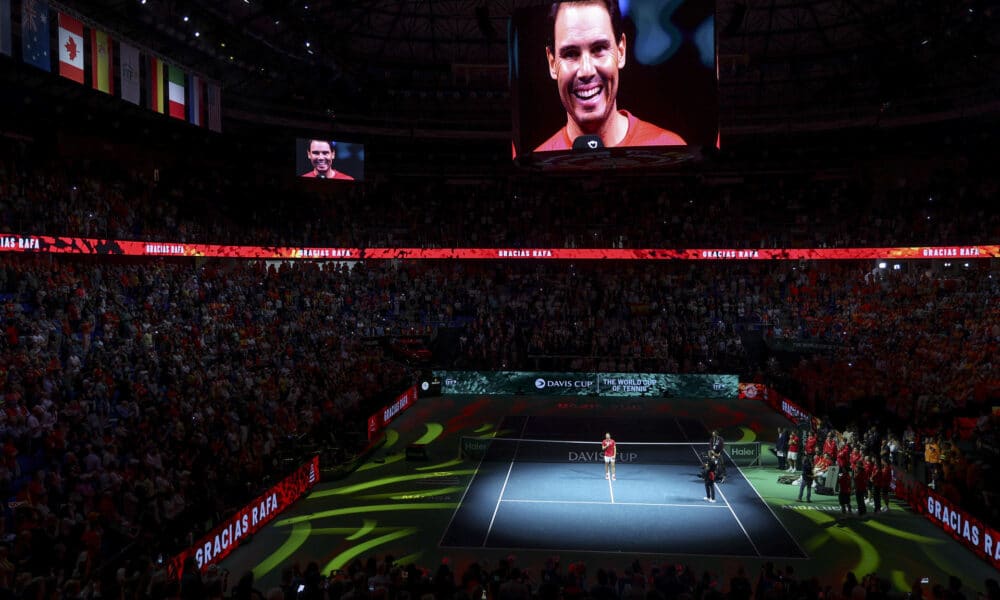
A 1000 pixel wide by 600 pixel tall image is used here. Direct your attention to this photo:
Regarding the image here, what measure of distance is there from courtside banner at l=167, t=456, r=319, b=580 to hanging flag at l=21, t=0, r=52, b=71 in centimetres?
1378

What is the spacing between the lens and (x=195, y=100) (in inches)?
1225

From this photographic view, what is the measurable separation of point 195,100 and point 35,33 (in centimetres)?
907

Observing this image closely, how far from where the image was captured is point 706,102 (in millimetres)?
25516

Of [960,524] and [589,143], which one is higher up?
[589,143]

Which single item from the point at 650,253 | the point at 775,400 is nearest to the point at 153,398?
the point at 775,400

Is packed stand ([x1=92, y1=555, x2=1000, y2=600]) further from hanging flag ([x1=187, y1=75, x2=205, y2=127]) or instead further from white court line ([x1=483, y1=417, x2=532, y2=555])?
hanging flag ([x1=187, y1=75, x2=205, y2=127])

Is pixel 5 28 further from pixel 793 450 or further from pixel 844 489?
pixel 793 450

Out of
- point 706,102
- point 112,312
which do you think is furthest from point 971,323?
point 112,312

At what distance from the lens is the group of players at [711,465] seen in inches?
837

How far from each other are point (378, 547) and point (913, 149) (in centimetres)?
4226

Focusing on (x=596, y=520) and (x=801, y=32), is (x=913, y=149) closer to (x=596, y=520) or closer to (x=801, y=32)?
(x=801, y=32)

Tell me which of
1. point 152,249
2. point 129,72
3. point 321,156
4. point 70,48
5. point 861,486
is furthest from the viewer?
point 321,156

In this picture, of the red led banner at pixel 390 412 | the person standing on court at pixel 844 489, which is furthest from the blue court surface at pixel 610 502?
the red led banner at pixel 390 412

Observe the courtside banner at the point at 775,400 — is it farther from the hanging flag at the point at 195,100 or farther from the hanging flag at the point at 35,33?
the hanging flag at the point at 35,33
